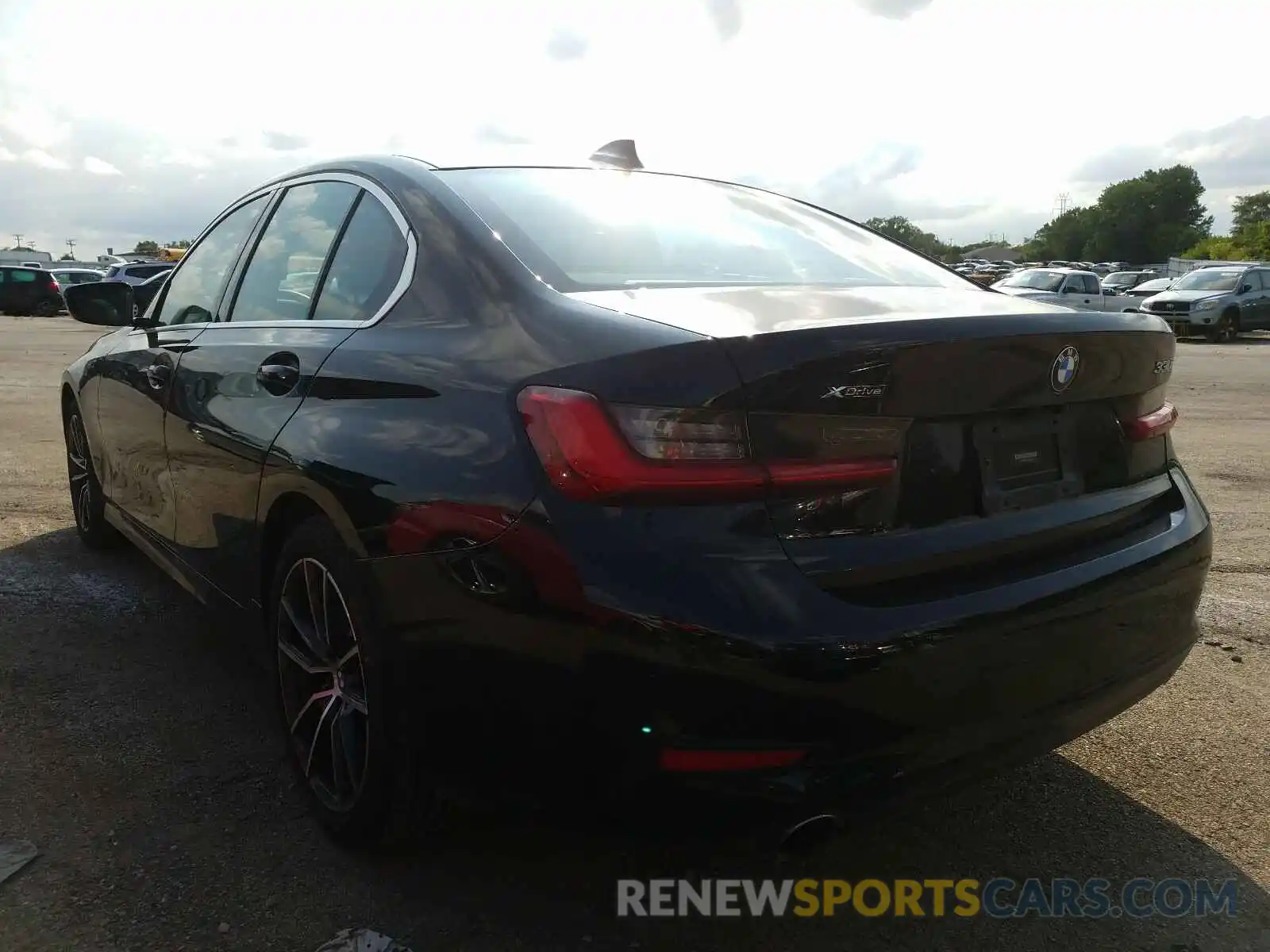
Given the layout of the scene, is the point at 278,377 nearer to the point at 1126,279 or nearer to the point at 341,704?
the point at 341,704

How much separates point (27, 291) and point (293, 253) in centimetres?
3368

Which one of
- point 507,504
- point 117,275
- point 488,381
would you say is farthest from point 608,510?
point 117,275

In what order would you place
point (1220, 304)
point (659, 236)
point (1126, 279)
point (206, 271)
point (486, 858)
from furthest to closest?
point (1126, 279) → point (1220, 304) → point (206, 271) → point (659, 236) → point (486, 858)

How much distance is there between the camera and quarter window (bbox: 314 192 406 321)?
2543mm

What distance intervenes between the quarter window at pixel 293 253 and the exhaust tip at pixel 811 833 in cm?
Answer: 185

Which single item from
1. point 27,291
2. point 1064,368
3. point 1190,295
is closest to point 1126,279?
point 1190,295

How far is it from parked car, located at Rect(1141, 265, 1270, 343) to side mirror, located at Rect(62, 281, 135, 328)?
2355 centimetres

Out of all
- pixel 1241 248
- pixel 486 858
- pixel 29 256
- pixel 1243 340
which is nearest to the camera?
pixel 486 858

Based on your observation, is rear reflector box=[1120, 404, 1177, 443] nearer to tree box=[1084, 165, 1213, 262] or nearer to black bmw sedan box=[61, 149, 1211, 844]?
black bmw sedan box=[61, 149, 1211, 844]

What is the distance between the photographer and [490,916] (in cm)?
225

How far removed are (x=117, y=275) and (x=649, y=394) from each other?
109 ft

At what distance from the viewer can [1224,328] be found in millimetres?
23953

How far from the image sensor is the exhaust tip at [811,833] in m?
1.85

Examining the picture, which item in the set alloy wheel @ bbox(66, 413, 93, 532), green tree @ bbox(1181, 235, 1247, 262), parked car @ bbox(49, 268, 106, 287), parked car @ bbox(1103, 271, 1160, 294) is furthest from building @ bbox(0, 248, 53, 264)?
green tree @ bbox(1181, 235, 1247, 262)
